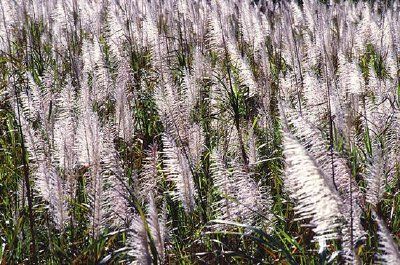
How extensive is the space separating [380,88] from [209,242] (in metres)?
1.66

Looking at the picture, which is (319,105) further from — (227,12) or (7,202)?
(227,12)

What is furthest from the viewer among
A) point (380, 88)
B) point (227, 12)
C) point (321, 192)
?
point (227, 12)

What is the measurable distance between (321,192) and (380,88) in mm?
2448

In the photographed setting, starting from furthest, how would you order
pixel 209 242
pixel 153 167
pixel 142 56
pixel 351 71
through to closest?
1. pixel 142 56
2. pixel 351 71
3. pixel 209 242
4. pixel 153 167

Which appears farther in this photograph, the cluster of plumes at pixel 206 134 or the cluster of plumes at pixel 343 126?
the cluster of plumes at pixel 206 134

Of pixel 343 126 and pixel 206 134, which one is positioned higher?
pixel 206 134

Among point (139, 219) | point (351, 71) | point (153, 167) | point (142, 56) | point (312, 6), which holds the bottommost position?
point (139, 219)

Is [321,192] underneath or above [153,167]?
underneath

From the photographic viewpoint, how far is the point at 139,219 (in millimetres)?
1429

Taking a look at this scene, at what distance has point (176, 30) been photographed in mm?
6156

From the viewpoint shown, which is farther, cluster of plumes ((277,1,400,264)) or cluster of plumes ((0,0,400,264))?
cluster of plumes ((0,0,400,264))

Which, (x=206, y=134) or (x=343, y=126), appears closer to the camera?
(x=343, y=126)

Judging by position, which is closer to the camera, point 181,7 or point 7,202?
point 7,202

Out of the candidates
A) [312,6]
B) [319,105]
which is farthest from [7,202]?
[312,6]
